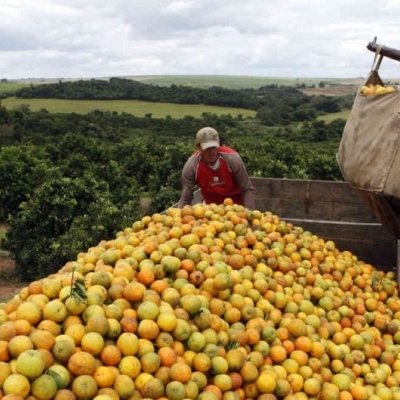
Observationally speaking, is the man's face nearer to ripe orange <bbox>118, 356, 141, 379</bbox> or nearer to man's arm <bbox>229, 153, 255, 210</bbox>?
man's arm <bbox>229, 153, 255, 210</bbox>

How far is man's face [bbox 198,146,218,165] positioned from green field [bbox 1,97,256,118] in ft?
193

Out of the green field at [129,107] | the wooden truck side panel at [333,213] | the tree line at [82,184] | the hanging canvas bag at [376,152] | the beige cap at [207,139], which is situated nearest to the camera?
the hanging canvas bag at [376,152]

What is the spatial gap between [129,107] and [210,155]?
6711 cm

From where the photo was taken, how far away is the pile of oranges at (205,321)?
2.73 metres

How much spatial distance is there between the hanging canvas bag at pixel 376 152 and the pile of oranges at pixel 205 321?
92 centimetres

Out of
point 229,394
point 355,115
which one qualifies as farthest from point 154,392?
point 355,115

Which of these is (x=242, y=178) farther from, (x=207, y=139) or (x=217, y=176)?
(x=207, y=139)

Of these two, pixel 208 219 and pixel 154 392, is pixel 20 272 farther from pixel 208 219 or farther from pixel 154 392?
pixel 154 392

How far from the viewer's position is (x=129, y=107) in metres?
71.4

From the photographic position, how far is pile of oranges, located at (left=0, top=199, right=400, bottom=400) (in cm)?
273

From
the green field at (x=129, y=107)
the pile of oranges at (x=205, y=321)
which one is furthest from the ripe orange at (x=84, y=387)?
the green field at (x=129, y=107)

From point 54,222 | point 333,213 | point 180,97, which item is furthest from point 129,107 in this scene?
point 333,213

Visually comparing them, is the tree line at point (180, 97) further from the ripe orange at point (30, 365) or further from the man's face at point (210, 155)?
the ripe orange at point (30, 365)

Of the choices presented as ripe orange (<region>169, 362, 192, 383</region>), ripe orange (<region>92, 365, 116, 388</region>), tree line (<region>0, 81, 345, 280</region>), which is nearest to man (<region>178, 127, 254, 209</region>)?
ripe orange (<region>169, 362, 192, 383</region>)
